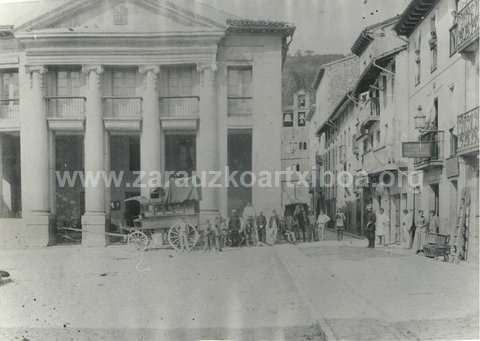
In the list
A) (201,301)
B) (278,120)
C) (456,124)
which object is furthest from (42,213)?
(456,124)

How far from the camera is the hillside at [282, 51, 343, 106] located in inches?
204

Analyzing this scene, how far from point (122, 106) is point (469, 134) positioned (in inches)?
121

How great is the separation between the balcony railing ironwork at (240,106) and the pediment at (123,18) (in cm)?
66

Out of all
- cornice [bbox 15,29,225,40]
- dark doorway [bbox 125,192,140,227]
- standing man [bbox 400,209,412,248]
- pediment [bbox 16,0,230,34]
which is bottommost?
standing man [bbox 400,209,412,248]

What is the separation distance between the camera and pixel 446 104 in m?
5.47

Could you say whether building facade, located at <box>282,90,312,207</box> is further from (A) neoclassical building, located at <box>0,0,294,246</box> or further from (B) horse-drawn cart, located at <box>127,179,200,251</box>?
(B) horse-drawn cart, located at <box>127,179,200,251</box>

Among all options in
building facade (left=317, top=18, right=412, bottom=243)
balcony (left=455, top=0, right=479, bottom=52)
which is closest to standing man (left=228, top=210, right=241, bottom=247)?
building facade (left=317, top=18, right=412, bottom=243)

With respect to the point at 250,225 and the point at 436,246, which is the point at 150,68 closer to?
the point at 250,225

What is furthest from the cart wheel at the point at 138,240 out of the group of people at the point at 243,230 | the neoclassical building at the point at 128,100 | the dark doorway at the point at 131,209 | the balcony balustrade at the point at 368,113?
the balcony balustrade at the point at 368,113

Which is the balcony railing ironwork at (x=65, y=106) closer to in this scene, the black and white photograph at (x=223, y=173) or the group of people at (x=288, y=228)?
the black and white photograph at (x=223, y=173)

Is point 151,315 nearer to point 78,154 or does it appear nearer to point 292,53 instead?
point 78,154

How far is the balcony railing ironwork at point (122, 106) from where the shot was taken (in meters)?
5.11

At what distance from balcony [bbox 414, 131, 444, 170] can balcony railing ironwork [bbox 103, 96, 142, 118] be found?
2556mm


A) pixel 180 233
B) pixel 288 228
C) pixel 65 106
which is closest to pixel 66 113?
pixel 65 106
